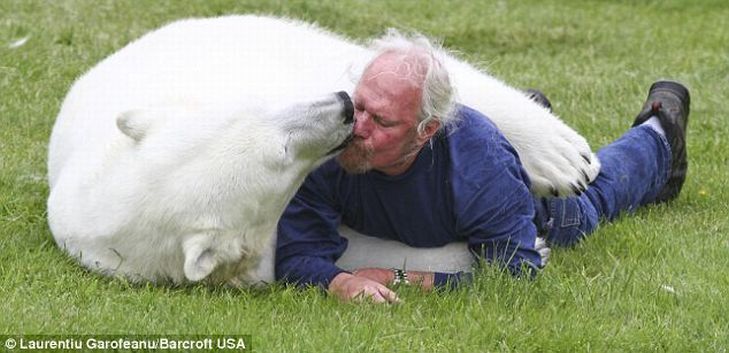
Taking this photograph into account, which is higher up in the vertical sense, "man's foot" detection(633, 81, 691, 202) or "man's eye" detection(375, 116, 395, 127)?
"man's eye" detection(375, 116, 395, 127)

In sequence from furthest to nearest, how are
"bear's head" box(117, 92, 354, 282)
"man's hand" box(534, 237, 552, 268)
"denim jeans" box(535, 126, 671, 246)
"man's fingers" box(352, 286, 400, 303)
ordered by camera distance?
"denim jeans" box(535, 126, 671, 246)
"man's hand" box(534, 237, 552, 268)
"man's fingers" box(352, 286, 400, 303)
"bear's head" box(117, 92, 354, 282)

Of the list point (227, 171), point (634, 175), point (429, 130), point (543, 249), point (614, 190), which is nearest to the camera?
point (227, 171)

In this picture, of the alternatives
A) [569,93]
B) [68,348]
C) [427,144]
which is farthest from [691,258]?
[569,93]

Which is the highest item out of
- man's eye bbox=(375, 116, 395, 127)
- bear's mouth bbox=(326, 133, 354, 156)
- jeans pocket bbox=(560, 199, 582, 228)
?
man's eye bbox=(375, 116, 395, 127)

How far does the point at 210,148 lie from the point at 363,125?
21.5 inches

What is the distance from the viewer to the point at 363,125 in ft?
14.6

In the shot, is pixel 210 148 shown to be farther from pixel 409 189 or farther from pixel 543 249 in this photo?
pixel 543 249

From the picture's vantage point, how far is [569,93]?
9.16 meters

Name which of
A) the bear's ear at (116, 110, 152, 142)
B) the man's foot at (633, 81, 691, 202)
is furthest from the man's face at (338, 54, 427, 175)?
the man's foot at (633, 81, 691, 202)

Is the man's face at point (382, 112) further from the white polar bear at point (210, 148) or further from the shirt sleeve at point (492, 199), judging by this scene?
the shirt sleeve at point (492, 199)

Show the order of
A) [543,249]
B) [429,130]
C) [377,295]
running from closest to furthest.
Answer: [377,295], [429,130], [543,249]

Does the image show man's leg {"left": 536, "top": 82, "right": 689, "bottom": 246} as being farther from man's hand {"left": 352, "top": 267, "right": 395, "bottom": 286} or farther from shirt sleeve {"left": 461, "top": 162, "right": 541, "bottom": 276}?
man's hand {"left": 352, "top": 267, "right": 395, "bottom": 286}

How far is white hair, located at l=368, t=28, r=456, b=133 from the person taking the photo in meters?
4.49

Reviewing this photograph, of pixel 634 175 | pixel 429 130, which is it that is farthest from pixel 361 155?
pixel 634 175
